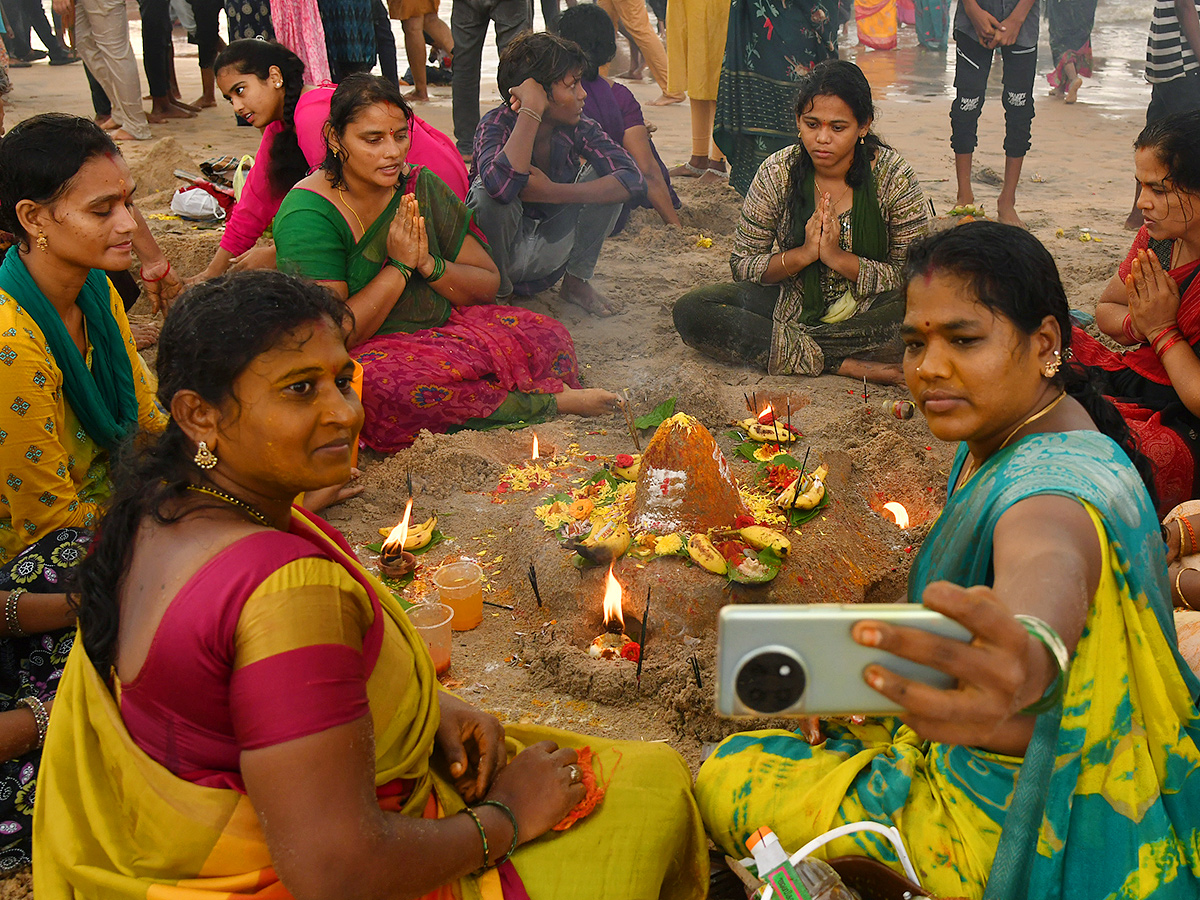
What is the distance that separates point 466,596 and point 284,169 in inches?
124

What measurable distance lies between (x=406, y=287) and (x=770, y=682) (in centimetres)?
381

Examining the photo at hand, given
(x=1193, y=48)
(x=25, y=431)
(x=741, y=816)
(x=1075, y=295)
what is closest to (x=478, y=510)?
(x=25, y=431)

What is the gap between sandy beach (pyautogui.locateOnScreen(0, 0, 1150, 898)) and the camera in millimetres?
3047

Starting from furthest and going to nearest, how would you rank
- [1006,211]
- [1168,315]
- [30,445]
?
[1006,211]
[1168,315]
[30,445]

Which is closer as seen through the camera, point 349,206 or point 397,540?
point 397,540

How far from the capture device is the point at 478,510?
4.11 m

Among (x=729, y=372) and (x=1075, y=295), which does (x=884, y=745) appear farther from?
(x=1075, y=295)

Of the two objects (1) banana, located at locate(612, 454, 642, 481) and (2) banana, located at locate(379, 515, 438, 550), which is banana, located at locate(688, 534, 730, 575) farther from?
(2) banana, located at locate(379, 515, 438, 550)

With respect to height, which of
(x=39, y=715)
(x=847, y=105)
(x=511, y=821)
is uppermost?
(x=847, y=105)

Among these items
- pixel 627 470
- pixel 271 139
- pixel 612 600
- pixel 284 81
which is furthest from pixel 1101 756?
pixel 284 81

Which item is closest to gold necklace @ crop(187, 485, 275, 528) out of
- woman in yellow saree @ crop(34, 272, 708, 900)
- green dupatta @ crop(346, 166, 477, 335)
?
woman in yellow saree @ crop(34, 272, 708, 900)

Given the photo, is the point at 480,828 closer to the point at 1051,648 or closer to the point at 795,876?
the point at 795,876

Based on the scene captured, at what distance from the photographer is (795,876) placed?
1912 mm

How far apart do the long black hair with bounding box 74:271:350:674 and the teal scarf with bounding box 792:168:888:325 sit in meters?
3.76
